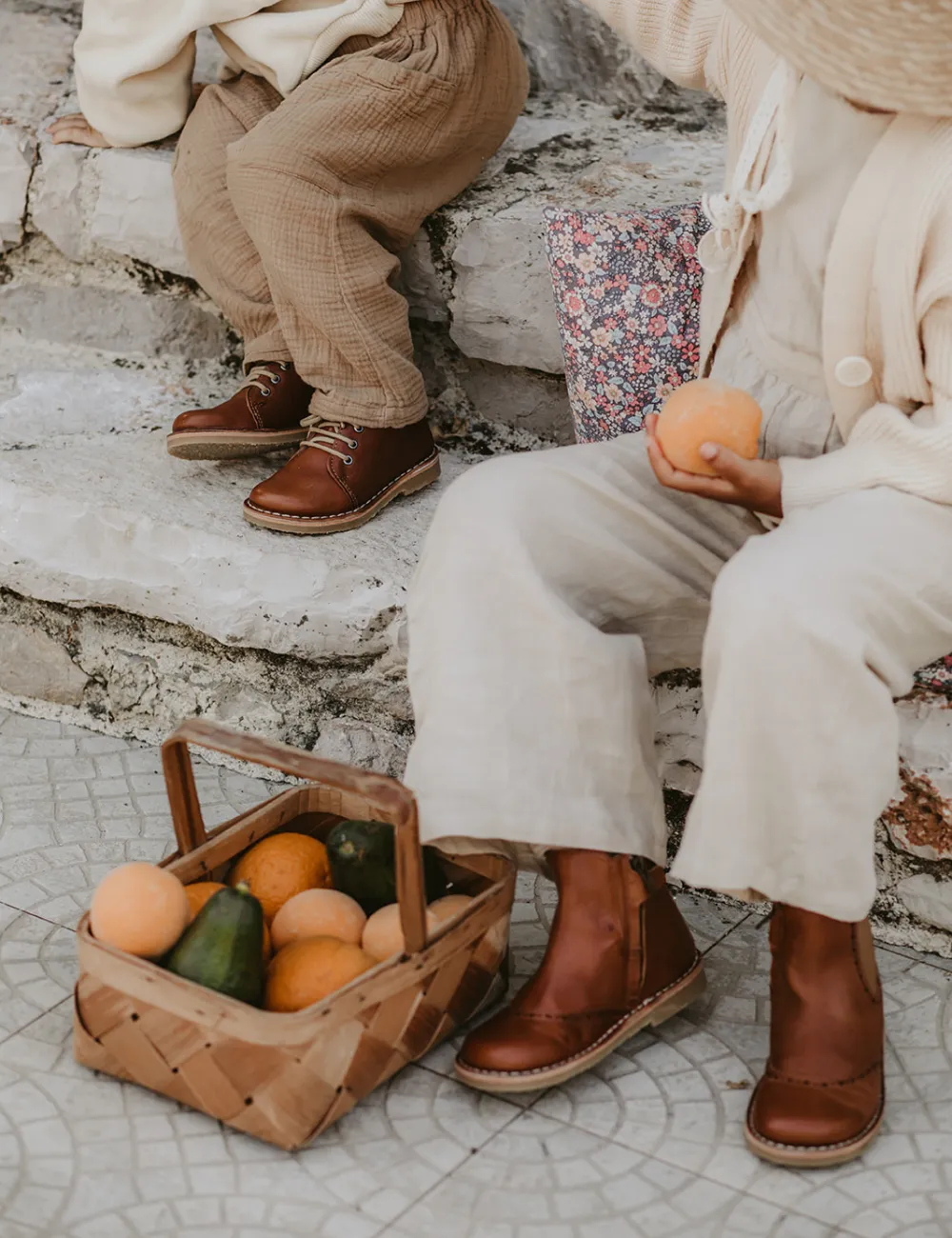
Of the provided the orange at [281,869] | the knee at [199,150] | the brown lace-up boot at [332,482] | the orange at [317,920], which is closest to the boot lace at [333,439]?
the brown lace-up boot at [332,482]

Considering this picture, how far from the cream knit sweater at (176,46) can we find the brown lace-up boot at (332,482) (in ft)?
1.81

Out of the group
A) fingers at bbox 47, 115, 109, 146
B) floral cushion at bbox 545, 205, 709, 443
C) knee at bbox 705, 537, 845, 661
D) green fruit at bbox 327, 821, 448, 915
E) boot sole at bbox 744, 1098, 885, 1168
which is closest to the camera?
knee at bbox 705, 537, 845, 661

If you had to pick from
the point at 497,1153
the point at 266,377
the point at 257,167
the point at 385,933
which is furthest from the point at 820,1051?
the point at 257,167

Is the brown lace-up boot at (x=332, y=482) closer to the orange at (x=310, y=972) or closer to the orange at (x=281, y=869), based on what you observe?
the orange at (x=281, y=869)

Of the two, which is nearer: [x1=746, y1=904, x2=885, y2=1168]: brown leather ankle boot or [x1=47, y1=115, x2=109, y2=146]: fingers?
[x1=746, y1=904, x2=885, y2=1168]: brown leather ankle boot

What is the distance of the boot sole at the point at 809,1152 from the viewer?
156 cm

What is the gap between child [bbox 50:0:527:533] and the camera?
Result: 224 centimetres

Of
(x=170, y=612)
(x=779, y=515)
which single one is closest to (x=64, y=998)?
(x=170, y=612)

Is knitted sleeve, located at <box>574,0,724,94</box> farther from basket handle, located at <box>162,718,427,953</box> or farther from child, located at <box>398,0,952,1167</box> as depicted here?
basket handle, located at <box>162,718,427,953</box>

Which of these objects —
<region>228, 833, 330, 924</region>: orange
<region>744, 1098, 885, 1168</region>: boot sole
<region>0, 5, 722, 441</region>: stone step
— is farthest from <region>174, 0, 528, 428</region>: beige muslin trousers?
<region>744, 1098, 885, 1168</region>: boot sole

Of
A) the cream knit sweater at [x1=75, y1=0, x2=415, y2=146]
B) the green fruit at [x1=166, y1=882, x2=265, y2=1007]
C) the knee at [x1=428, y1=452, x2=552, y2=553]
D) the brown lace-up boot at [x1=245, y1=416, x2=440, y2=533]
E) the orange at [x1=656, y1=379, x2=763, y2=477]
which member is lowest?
the green fruit at [x1=166, y1=882, x2=265, y2=1007]

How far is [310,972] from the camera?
161 cm

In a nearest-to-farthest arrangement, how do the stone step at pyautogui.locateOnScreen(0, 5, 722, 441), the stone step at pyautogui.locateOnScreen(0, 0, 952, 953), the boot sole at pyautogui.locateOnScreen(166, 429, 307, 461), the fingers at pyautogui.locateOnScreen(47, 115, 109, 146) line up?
the stone step at pyautogui.locateOnScreen(0, 0, 952, 953), the boot sole at pyautogui.locateOnScreen(166, 429, 307, 461), the stone step at pyautogui.locateOnScreen(0, 5, 722, 441), the fingers at pyautogui.locateOnScreen(47, 115, 109, 146)

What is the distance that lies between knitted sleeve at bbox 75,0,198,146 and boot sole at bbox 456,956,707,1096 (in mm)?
Result: 1592
